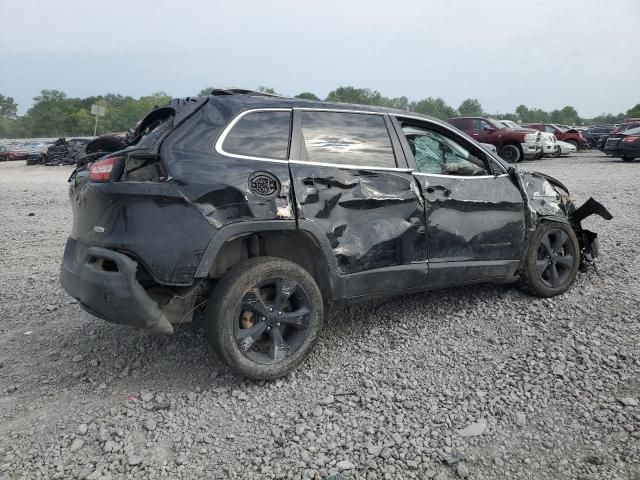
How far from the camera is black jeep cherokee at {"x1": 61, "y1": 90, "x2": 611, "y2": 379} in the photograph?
303 centimetres

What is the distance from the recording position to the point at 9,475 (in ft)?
8.28

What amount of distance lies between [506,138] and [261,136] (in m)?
16.7

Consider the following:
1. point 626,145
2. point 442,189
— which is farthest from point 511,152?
point 442,189

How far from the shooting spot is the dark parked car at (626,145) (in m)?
17.5

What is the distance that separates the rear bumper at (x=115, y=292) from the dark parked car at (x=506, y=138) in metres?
17.0

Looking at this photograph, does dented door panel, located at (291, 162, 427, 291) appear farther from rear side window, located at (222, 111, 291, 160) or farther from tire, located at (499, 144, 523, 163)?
tire, located at (499, 144, 523, 163)

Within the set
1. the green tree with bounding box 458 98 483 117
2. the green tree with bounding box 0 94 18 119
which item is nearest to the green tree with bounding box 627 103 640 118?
the green tree with bounding box 458 98 483 117

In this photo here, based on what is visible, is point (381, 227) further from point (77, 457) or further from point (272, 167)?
point (77, 457)

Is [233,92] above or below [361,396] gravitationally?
above

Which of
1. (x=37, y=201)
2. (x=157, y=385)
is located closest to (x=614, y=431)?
(x=157, y=385)

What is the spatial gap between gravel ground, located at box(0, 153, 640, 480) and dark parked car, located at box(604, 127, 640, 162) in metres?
15.4

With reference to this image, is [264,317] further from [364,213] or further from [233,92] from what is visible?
[233,92]

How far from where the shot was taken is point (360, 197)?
3.57 m

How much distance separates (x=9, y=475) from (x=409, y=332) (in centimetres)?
272
